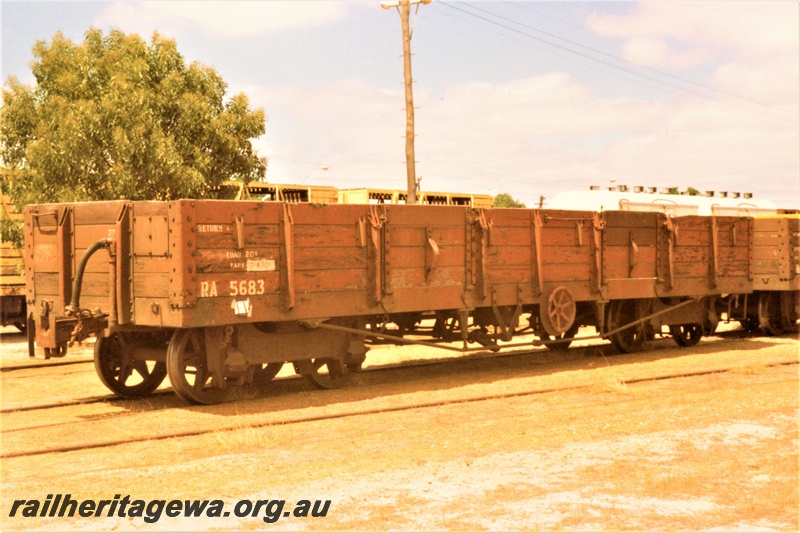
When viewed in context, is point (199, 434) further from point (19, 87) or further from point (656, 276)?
point (19, 87)

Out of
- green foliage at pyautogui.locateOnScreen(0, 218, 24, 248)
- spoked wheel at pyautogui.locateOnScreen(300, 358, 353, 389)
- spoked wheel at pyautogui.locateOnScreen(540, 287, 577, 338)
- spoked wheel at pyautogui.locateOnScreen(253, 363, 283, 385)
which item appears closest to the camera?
spoked wheel at pyautogui.locateOnScreen(253, 363, 283, 385)

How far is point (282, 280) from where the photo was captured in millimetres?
10617

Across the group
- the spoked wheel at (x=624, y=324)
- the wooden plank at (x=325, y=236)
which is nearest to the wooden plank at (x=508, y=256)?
the wooden plank at (x=325, y=236)

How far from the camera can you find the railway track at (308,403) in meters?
8.79

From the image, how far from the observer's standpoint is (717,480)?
683 cm

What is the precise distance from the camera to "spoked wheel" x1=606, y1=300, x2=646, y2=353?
1561 cm

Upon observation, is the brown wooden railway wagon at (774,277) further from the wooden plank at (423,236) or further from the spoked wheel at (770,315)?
the wooden plank at (423,236)

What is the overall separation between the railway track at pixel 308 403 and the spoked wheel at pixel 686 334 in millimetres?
2392

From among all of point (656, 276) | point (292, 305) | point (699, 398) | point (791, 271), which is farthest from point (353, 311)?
point (791, 271)

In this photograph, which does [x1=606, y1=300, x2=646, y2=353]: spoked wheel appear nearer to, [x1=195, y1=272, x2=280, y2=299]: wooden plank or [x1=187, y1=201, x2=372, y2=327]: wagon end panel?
[x1=187, y1=201, x2=372, y2=327]: wagon end panel

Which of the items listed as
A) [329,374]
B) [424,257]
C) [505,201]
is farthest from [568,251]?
[505,201]

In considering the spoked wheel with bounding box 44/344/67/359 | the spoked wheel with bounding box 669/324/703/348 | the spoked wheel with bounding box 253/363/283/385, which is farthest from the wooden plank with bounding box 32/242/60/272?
the spoked wheel with bounding box 669/324/703/348

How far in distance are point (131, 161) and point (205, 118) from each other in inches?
80.6

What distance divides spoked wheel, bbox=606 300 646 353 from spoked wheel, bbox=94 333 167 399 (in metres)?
7.96
